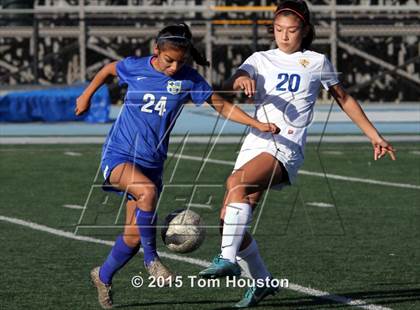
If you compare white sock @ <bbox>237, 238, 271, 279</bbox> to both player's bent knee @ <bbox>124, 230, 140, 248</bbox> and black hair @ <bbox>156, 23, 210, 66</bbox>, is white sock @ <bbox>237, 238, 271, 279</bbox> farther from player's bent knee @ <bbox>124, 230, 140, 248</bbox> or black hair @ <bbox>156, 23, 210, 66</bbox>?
black hair @ <bbox>156, 23, 210, 66</bbox>

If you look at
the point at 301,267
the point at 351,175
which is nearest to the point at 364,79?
the point at 351,175

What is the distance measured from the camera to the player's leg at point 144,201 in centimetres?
753

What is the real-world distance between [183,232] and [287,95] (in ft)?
3.32

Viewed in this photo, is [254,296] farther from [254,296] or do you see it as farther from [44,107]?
[44,107]

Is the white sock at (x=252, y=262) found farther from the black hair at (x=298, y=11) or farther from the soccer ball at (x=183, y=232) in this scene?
the black hair at (x=298, y=11)

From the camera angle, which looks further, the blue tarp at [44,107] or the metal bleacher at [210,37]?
the metal bleacher at [210,37]

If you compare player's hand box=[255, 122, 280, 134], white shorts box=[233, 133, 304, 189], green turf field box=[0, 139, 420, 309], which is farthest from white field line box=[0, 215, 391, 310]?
player's hand box=[255, 122, 280, 134]

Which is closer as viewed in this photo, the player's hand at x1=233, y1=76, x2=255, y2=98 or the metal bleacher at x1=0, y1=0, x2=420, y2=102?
the player's hand at x1=233, y1=76, x2=255, y2=98

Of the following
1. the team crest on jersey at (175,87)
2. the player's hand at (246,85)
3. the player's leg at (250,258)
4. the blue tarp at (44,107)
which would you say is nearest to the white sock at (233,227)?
the player's leg at (250,258)

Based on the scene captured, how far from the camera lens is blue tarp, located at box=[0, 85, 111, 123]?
74.1 ft

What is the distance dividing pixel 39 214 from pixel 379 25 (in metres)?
16.0

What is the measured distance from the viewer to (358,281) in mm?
8539

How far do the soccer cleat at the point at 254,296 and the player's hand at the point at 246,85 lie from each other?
121cm

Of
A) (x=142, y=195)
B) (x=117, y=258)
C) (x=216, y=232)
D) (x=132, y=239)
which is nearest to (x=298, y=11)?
(x=142, y=195)
